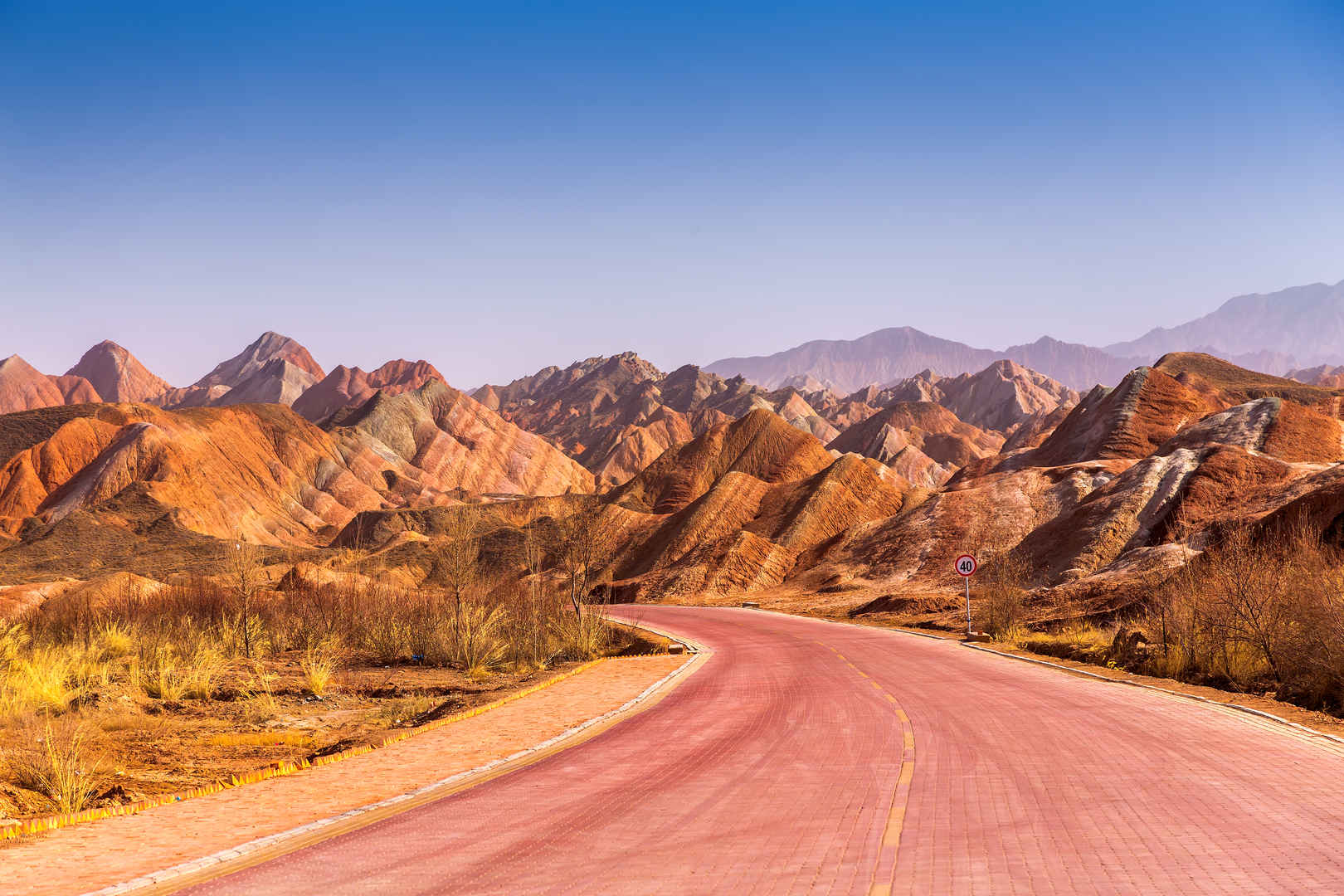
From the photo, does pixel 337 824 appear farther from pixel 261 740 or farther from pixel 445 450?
pixel 445 450

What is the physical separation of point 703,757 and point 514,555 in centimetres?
7136

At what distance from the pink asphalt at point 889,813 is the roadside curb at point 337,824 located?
0.83 ft

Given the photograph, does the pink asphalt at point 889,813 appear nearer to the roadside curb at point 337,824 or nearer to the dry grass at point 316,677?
the roadside curb at point 337,824

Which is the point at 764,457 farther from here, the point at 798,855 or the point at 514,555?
the point at 798,855

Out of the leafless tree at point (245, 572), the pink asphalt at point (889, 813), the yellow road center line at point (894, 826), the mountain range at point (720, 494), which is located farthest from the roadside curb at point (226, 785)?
the leafless tree at point (245, 572)

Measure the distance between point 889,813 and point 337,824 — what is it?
506 centimetres

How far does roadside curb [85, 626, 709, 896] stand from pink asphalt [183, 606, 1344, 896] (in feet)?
0.83

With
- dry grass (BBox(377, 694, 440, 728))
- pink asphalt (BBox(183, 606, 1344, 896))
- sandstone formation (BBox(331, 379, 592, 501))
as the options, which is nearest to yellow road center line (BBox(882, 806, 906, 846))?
pink asphalt (BBox(183, 606, 1344, 896))

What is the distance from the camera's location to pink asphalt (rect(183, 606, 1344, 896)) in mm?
6789

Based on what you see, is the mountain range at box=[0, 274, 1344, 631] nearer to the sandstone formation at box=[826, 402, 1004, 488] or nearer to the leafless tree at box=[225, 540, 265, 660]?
the sandstone formation at box=[826, 402, 1004, 488]

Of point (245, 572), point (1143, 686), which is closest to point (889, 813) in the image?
point (1143, 686)

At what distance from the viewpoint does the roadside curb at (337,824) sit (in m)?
7.37

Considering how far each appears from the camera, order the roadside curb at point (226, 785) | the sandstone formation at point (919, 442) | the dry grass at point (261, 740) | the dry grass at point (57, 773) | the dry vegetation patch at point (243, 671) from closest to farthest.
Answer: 1. the roadside curb at point (226, 785)
2. the dry grass at point (57, 773)
3. the dry vegetation patch at point (243, 671)
4. the dry grass at point (261, 740)
5. the sandstone formation at point (919, 442)

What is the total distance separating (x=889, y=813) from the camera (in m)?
8.49
